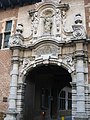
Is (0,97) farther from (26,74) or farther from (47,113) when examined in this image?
(47,113)

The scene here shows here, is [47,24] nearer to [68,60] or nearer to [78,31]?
[78,31]

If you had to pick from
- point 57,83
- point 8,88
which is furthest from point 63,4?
point 57,83

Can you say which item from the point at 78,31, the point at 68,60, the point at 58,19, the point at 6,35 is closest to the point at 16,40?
the point at 6,35

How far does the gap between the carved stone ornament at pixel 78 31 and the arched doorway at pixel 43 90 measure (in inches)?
77.7

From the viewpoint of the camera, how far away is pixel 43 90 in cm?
1374

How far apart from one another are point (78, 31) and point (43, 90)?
5.19 m

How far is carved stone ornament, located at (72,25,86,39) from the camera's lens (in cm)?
990

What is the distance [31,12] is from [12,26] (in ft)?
4.40

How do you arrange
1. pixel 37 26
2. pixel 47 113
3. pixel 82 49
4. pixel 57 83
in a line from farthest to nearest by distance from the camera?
pixel 57 83, pixel 47 113, pixel 37 26, pixel 82 49

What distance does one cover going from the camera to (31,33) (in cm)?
1130

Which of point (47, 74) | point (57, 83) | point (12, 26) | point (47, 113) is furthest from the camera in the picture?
point (57, 83)

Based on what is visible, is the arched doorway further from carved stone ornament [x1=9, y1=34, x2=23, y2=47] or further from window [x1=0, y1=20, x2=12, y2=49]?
window [x1=0, y1=20, x2=12, y2=49]

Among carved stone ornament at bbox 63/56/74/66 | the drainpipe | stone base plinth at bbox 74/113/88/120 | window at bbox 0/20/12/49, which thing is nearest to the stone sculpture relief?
carved stone ornament at bbox 63/56/74/66

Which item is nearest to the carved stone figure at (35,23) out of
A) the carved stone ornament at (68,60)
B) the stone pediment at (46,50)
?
the stone pediment at (46,50)
